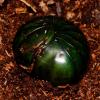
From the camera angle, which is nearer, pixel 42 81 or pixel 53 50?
pixel 53 50

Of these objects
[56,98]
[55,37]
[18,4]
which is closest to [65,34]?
[55,37]

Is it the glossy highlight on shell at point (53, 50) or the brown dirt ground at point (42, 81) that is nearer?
the glossy highlight on shell at point (53, 50)

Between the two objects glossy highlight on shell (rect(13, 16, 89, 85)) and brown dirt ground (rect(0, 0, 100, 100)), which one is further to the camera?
brown dirt ground (rect(0, 0, 100, 100))

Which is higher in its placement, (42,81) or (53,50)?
(53,50)
